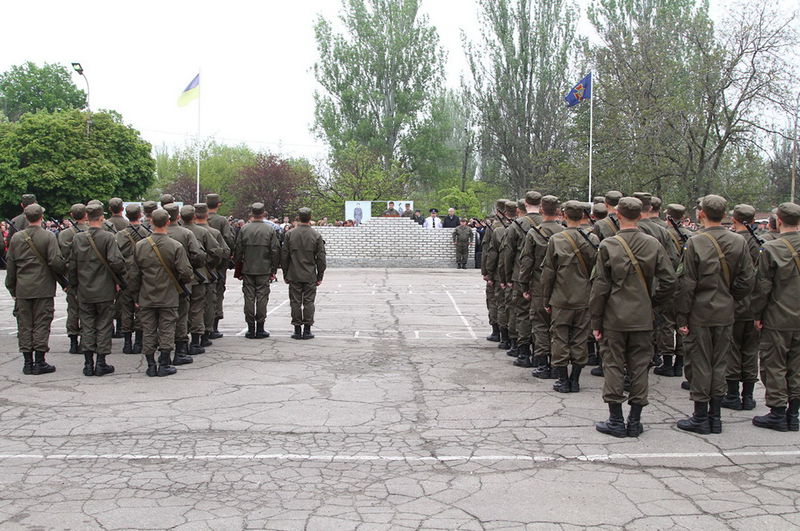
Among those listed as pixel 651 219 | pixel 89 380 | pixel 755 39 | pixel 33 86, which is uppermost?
pixel 33 86

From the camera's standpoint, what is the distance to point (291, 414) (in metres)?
6.95

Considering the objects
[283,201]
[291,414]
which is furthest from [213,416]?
[283,201]

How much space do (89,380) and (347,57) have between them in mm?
44380

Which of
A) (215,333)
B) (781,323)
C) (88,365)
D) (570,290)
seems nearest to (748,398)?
(781,323)

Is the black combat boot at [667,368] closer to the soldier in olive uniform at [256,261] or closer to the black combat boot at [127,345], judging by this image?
the soldier in olive uniform at [256,261]

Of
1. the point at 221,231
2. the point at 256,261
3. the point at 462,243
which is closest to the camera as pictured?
the point at 256,261

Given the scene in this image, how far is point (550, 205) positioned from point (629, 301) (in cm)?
255

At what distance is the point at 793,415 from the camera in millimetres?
6520

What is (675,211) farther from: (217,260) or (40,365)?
(40,365)

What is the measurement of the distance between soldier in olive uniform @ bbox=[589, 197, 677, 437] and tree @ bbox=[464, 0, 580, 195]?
35956 millimetres

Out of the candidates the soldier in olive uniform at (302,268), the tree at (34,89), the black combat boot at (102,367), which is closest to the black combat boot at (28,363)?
the black combat boot at (102,367)

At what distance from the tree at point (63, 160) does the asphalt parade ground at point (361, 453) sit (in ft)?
116

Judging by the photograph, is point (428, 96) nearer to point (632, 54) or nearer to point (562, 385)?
point (632, 54)

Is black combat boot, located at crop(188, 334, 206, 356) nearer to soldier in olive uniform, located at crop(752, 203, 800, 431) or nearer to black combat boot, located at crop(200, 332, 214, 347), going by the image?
black combat boot, located at crop(200, 332, 214, 347)
